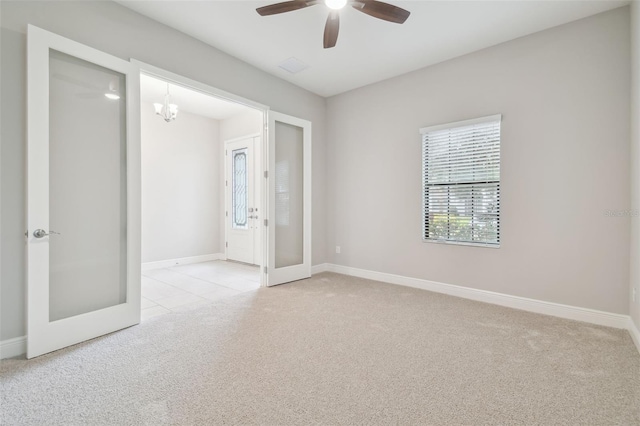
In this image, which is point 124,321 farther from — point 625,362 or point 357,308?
point 625,362

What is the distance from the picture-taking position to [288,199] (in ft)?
15.4

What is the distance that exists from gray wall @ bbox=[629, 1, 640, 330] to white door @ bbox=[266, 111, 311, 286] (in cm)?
366

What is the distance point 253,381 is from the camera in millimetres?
1974

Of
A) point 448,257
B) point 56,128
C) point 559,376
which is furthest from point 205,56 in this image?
point 559,376

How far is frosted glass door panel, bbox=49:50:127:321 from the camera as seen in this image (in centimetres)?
247

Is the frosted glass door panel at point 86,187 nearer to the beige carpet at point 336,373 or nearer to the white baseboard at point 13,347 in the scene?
the white baseboard at point 13,347

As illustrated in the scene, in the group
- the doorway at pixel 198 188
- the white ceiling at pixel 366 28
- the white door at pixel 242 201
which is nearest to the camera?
the white ceiling at pixel 366 28

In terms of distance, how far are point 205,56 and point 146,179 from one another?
10.2 feet

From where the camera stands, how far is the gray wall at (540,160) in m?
2.88

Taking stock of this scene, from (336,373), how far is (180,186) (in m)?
5.32

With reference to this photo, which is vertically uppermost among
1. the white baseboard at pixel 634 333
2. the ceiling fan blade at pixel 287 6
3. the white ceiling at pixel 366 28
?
the white ceiling at pixel 366 28

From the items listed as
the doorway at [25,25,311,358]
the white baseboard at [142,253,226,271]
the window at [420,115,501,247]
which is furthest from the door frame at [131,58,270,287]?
the white baseboard at [142,253,226,271]

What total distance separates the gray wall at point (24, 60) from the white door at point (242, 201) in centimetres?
242

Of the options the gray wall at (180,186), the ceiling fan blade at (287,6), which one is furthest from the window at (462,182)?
the gray wall at (180,186)
